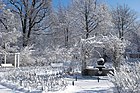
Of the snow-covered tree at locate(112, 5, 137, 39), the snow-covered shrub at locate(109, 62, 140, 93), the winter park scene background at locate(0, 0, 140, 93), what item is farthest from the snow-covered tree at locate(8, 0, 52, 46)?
the snow-covered shrub at locate(109, 62, 140, 93)

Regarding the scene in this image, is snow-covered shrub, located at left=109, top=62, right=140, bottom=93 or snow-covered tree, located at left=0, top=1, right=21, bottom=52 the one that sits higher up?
snow-covered tree, located at left=0, top=1, right=21, bottom=52

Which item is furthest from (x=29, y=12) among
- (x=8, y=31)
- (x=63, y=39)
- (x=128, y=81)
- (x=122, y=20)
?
(x=128, y=81)

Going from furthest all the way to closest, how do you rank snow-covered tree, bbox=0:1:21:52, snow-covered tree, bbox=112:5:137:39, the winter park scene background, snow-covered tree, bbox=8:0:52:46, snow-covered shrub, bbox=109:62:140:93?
1. snow-covered tree, bbox=112:5:137:39
2. snow-covered tree, bbox=8:0:52:46
3. snow-covered tree, bbox=0:1:21:52
4. the winter park scene background
5. snow-covered shrub, bbox=109:62:140:93

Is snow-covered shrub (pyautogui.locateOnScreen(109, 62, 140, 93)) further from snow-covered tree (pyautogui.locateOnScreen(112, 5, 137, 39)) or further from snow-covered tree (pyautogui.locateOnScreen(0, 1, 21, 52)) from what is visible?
snow-covered tree (pyautogui.locateOnScreen(112, 5, 137, 39))

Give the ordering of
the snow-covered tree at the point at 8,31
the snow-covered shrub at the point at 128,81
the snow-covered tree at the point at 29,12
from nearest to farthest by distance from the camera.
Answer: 1. the snow-covered shrub at the point at 128,81
2. the snow-covered tree at the point at 8,31
3. the snow-covered tree at the point at 29,12

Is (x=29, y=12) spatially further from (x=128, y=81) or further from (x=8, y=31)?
(x=128, y=81)

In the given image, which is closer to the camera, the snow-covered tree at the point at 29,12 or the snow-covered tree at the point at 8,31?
the snow-covered tree at the point at 8,31

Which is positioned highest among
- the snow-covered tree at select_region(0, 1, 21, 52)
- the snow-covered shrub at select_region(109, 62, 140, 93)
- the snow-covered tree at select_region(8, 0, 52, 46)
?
the snow-covered tree at select_region(8, 0, 52, 46)

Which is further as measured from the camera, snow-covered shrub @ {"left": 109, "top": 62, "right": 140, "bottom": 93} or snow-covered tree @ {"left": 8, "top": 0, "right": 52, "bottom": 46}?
snow-covered tree @ {"left": 8, "top": 0, "right": 52, "bottom": 46}

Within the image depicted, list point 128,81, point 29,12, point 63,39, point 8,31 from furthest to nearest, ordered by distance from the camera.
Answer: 1. point 63,39
2. point 29,12
3. point 8,31
4. point 128,81

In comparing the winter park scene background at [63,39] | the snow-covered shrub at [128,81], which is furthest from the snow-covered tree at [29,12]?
the snow-covered shrub at [128,81]

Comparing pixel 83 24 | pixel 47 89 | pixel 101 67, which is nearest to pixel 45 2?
pixel 83 24

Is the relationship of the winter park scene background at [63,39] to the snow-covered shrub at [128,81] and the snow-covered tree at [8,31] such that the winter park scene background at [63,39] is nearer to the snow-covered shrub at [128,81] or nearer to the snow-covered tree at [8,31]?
the snow-covered tree at [8,31]

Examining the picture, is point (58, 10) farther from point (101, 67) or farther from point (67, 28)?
point (101, 67)
